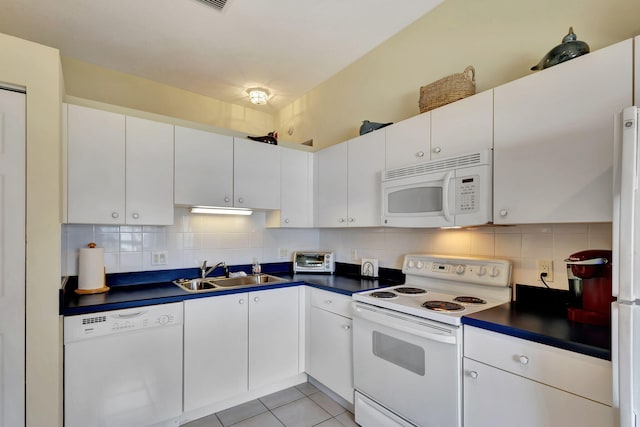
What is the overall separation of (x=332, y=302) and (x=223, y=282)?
1.04m

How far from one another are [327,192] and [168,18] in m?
1.75

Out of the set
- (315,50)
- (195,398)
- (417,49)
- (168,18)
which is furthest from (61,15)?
(195,398)

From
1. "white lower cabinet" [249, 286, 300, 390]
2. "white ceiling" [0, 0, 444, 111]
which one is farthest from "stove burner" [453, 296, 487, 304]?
"white ceiling" [0, 0, 444, 111]

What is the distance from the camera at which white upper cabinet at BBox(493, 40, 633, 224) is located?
1.24 metres

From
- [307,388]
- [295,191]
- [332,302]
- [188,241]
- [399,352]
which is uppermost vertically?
[295,191]

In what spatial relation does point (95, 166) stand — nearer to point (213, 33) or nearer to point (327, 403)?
point (213, 33)

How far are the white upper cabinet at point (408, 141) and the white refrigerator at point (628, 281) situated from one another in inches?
42.7

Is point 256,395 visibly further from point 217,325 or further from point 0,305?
point 0,305

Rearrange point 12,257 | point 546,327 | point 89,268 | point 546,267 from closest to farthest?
point 546,327 < point 12,257 < point 546,267 < point 89,268

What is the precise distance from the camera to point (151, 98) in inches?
117

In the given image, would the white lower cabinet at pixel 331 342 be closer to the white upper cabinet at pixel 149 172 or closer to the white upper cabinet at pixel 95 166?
the white upper cabinet at pixel 149 172

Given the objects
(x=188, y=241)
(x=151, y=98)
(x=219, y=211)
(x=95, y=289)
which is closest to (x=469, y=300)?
(x=219, y=211)

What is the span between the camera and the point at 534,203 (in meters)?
1.45

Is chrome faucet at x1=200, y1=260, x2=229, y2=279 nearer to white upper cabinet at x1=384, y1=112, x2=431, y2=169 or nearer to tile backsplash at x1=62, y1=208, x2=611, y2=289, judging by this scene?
tile backsplash at x1=62, y1=208, x2=611, y2=289
